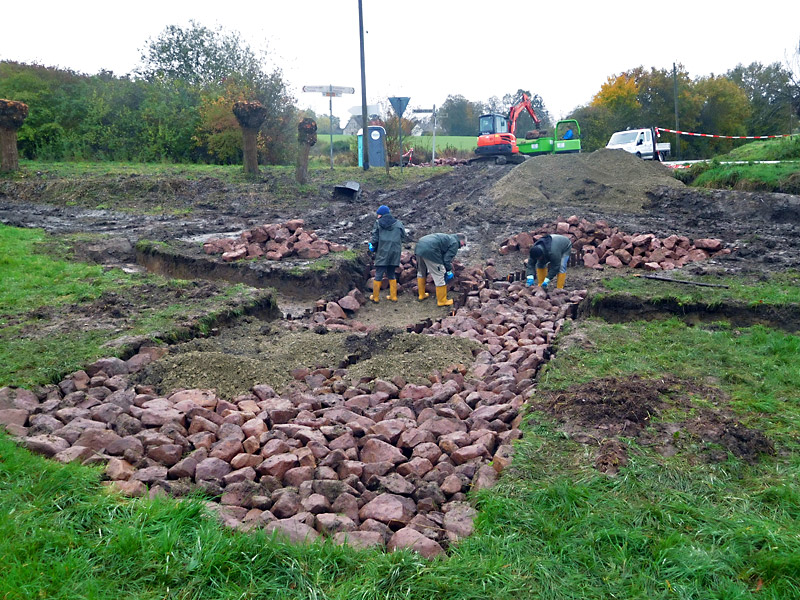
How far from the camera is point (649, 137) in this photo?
88.6 ft

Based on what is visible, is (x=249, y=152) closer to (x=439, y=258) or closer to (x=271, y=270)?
(x=271, y=270)

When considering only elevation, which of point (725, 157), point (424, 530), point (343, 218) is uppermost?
point (725, 157)

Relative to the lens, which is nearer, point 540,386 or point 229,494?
point 229,494

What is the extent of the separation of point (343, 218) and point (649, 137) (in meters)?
18.8

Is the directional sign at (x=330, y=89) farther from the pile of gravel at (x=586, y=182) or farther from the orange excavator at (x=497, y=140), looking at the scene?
the orange excavator at (x=497, y=140)

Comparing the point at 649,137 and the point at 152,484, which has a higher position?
the point at 649,137

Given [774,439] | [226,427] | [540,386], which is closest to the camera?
[774,439]

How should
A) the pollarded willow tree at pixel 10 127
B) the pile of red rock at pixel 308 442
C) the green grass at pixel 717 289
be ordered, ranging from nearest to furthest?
the pile of red rock at pixel 308 442, the green grass at pixel 717 289, the pollarded willow tree at pixel 10 127

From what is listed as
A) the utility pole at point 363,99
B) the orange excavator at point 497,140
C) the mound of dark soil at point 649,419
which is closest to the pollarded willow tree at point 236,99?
the utility pole at point 363,99

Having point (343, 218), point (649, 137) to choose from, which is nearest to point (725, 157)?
point (649, 137)

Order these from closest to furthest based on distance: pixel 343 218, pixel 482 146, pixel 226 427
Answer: pixel 226 427, pixel 343 218, pixel 482 146

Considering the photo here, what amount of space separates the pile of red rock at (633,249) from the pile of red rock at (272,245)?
144 inches

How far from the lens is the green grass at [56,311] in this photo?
17.3ft

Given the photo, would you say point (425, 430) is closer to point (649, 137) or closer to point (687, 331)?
point (687, 331)
